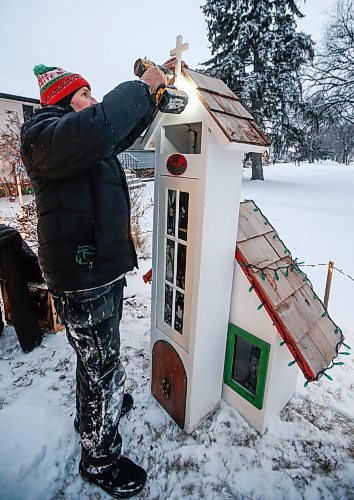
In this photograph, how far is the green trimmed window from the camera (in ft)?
6.54

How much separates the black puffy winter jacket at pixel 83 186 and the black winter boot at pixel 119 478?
1.16m

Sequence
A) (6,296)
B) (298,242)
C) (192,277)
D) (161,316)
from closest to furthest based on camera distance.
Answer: (192,277), (161,316), (6,296), (298,242)

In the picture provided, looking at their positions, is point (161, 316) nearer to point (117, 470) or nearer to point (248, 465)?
point (117, 470)

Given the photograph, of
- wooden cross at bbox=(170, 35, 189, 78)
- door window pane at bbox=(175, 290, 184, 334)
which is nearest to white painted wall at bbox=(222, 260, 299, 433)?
door window pane at bbox=(175, 290, 184, 334)

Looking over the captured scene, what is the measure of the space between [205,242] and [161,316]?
75 cm

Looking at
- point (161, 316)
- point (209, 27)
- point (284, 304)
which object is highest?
point (209, 27)

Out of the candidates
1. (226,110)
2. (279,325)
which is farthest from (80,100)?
(279,325)

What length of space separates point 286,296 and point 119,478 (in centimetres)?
151

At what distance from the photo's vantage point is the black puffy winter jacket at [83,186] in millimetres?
1162

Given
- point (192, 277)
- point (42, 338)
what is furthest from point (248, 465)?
point (42, 338)

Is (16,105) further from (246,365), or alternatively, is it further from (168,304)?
(246,365)

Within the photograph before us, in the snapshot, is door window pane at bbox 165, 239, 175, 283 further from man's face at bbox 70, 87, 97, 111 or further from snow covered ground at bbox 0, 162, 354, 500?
snow covered ground at bbox 0, 162, 354, 500

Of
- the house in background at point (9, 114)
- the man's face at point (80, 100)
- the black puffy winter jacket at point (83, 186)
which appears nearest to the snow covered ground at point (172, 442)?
the black puffy winter jacket at point (83, 186)

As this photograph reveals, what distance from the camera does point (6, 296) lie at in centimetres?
291
